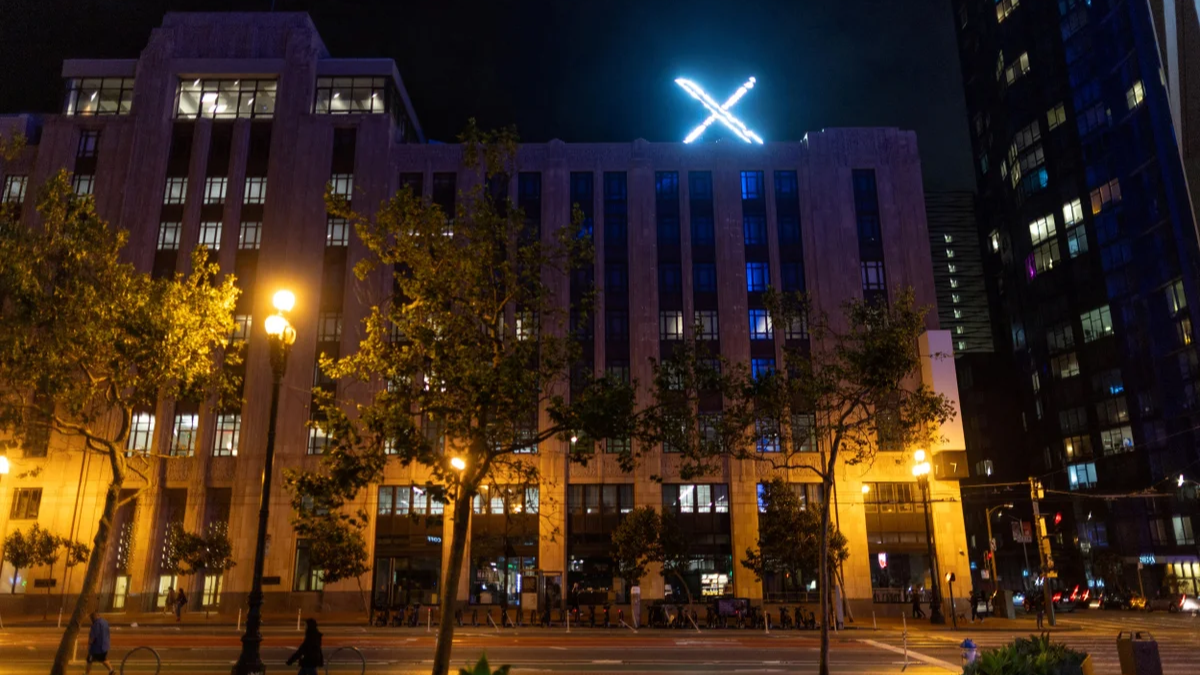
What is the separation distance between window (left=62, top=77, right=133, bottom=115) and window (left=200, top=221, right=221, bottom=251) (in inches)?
519

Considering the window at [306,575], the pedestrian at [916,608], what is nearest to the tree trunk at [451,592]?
the pedestrian at [916,608]

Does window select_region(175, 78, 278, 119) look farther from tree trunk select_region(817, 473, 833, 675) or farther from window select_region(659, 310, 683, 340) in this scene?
tree trunk select_region(817, 473, 833, 675)

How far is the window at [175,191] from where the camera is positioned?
61.3m

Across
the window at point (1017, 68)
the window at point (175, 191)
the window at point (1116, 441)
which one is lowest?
the window at point (1116, 441)

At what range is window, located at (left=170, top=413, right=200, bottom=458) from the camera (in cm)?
5581

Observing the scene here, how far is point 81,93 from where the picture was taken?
64.3 metres

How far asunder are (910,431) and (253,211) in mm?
55157

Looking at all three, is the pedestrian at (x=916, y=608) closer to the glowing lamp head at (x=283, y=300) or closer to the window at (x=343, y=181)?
the glowing lamp head at (x=283, y=300)

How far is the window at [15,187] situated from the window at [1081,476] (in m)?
109

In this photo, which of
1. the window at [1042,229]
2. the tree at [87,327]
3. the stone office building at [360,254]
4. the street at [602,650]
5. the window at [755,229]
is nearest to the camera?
the tree at [87,327]

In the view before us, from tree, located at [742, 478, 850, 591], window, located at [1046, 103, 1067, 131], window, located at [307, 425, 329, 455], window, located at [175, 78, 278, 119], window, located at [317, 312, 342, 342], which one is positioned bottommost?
tree, located at [742, 478, 850, 591]

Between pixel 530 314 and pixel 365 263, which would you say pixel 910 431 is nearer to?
pixel 530 314

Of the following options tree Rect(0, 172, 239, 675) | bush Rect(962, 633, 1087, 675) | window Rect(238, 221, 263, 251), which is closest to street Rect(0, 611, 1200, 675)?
tree Rect(0, 172, 239, 675)

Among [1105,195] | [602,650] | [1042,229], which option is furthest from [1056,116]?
[602,650]
